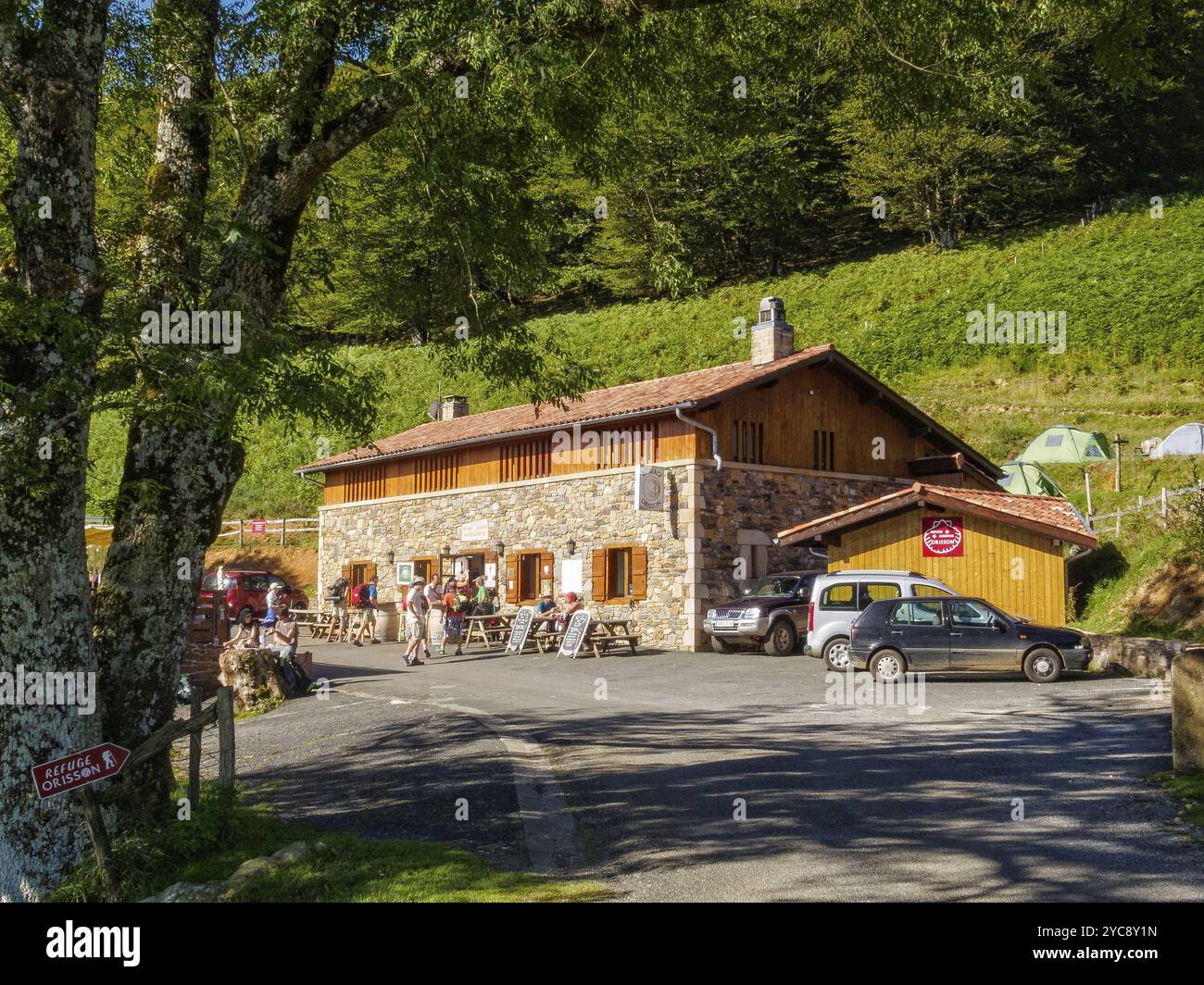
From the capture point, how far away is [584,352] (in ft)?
164

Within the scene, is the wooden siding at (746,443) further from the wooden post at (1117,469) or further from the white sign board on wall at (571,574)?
the wooden post at (1117,469)

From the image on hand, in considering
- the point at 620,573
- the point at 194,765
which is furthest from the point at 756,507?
the point at 194,765

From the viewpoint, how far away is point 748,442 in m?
26.9

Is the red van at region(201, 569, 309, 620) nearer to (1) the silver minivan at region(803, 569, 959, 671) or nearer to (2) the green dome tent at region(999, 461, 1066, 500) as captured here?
(1) the silver minivan at region(803, 569, 959, 671)

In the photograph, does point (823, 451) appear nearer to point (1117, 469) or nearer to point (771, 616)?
point (771, 616)

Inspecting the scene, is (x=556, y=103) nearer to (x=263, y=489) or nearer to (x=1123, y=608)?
(x=1123, y=608)

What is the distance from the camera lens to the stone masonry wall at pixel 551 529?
83.7 feet

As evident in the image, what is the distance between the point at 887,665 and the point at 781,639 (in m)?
5.81

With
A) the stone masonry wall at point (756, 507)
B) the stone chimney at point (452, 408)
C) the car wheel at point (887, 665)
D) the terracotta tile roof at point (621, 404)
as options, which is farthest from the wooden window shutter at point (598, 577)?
the stone chimney at point (452, 408)

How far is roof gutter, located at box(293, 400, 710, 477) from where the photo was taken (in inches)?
1010

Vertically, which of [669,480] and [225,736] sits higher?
[669,480]

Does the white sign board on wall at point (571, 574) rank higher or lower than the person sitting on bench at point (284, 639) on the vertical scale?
higher

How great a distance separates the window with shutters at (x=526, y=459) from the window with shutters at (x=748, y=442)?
508cm
